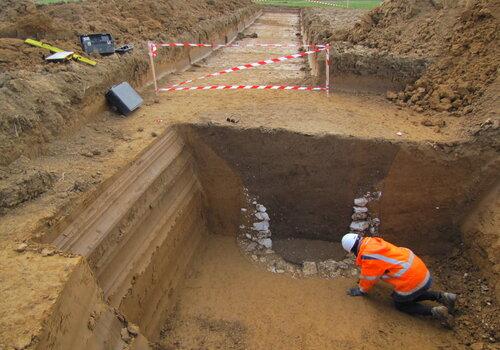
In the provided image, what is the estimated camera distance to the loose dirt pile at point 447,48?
6.88 m

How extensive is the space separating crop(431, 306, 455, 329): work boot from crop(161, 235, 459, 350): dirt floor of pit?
12cm

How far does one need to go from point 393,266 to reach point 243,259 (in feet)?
8.18

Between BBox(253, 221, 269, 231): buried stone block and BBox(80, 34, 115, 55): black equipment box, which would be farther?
BBox(80, 34, 115, 55): black equipment box

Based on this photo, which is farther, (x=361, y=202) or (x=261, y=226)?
(x=261, y=226)

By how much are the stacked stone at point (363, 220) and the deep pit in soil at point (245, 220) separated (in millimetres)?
125

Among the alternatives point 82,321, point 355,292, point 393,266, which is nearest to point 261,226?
point 355,292

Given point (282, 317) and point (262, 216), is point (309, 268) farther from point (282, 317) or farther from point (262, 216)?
point (262, 216)

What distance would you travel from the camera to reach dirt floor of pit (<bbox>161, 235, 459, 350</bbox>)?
5180 millimetres

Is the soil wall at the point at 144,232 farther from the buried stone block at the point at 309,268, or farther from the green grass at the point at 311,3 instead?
the green grass at the point at 311,3

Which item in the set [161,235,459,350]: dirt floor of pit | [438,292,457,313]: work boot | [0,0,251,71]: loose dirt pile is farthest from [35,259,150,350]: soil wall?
[0,0,251,71]: loose dirt pile

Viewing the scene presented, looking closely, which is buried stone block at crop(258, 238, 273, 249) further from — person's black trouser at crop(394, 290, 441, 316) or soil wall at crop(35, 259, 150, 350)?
soil wall at crop(35, 259, 150, 350)

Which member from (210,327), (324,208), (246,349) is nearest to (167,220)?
(210,327)

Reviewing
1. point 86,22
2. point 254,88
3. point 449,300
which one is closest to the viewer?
point 449,300

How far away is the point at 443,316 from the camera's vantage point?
522cm
